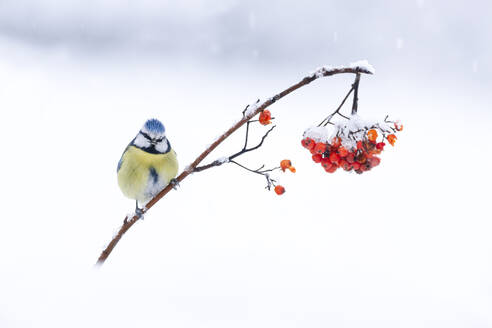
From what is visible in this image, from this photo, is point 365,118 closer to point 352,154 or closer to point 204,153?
point 352,154

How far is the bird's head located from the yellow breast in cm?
2

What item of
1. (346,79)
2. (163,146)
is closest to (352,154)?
(163,146)

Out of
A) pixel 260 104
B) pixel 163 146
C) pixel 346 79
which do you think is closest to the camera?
pixel 260 104

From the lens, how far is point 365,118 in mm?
979

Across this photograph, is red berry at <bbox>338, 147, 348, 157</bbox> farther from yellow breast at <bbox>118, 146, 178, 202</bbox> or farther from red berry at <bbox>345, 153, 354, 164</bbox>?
yellow breast at <bbox>118, 146, 178, 202</bbox>

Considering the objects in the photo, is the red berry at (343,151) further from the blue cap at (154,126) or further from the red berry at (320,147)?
the blue cap at (154,126)

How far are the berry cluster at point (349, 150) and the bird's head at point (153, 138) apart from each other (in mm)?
397

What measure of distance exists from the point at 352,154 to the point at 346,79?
4.43 m

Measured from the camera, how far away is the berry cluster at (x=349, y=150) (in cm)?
97

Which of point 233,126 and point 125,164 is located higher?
point 125,164

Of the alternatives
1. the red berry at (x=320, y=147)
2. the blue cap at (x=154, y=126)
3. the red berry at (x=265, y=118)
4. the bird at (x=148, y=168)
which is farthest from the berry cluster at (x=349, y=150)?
the bird at (x=148, y=168)

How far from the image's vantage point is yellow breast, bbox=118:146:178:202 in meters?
1.35

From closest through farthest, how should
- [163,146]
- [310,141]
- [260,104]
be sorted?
1. [260,104]
2. [310,141]
3. [163,146]

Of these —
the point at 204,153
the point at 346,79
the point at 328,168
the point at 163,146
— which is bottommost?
the point at 204,153
